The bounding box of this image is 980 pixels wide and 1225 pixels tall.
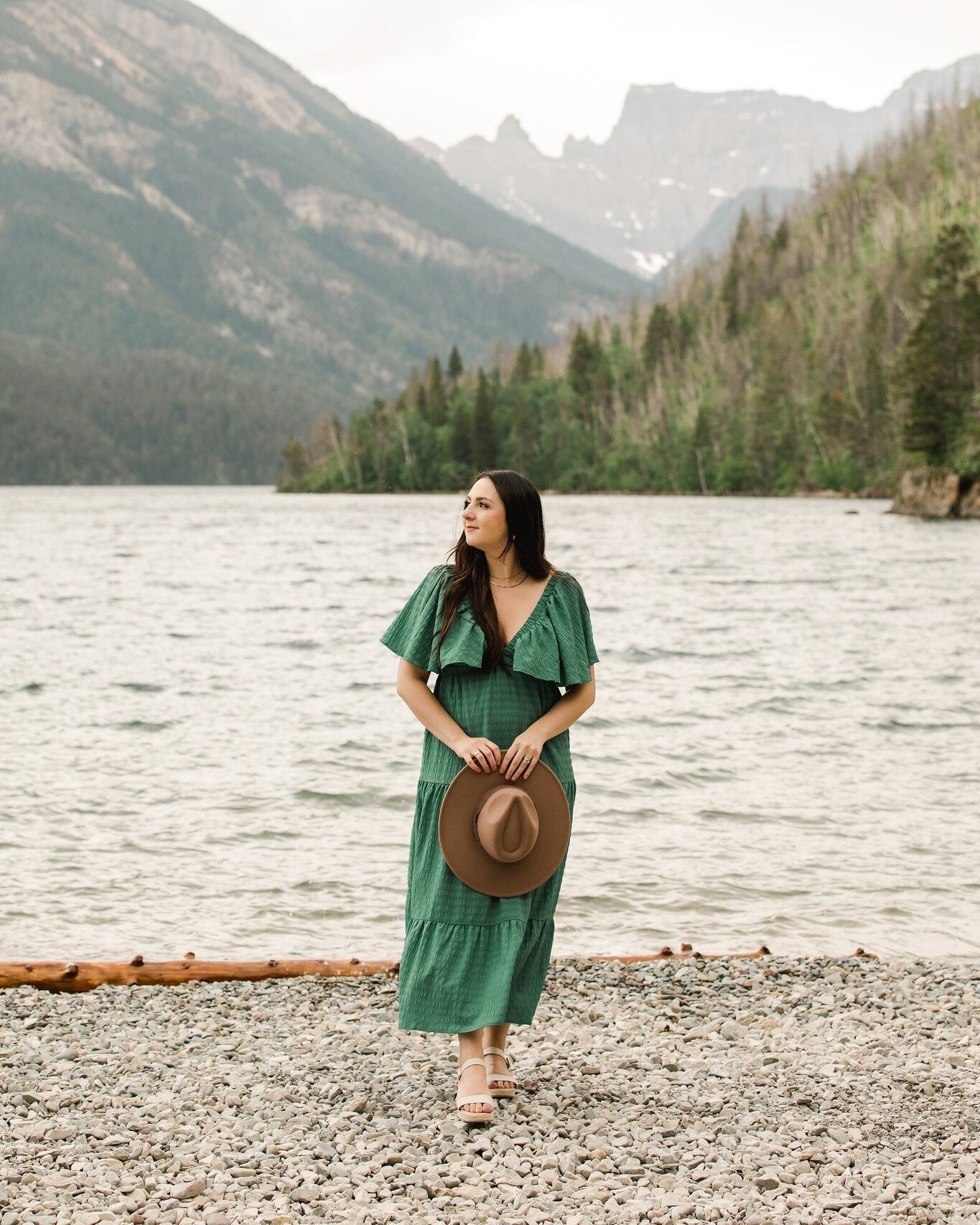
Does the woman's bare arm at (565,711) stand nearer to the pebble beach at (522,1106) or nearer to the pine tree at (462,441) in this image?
the pebble beach at (522,1106)

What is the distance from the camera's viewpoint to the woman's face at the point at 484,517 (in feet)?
18.4

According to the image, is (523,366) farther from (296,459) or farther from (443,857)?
(443,857)

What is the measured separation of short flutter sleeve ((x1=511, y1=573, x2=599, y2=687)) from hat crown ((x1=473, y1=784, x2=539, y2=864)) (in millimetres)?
521

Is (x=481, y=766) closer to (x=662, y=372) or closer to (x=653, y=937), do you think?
(x=653, y=937)

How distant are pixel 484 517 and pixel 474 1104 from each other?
2.45m

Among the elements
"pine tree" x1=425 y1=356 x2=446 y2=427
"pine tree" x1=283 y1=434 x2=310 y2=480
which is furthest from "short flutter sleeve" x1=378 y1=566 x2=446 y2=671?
"pine tree" x1=283 y1=434 x2=310 y2=480

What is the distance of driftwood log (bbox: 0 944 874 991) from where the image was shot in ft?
25.0

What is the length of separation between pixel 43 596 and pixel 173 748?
26.9m

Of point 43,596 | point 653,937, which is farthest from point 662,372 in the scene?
point 653,937

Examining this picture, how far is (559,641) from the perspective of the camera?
564 centimetres

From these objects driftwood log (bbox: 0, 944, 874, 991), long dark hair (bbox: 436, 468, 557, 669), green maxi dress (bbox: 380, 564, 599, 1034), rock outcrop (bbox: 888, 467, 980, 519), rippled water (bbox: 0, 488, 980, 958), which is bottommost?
rippled water (bbox: 0, 488, 980, 958)

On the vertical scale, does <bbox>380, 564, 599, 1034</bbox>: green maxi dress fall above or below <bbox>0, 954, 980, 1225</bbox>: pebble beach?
above

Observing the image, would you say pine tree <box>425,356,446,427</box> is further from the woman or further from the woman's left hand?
the woman's left hand

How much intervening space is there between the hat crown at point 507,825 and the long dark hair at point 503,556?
1.90 feet
